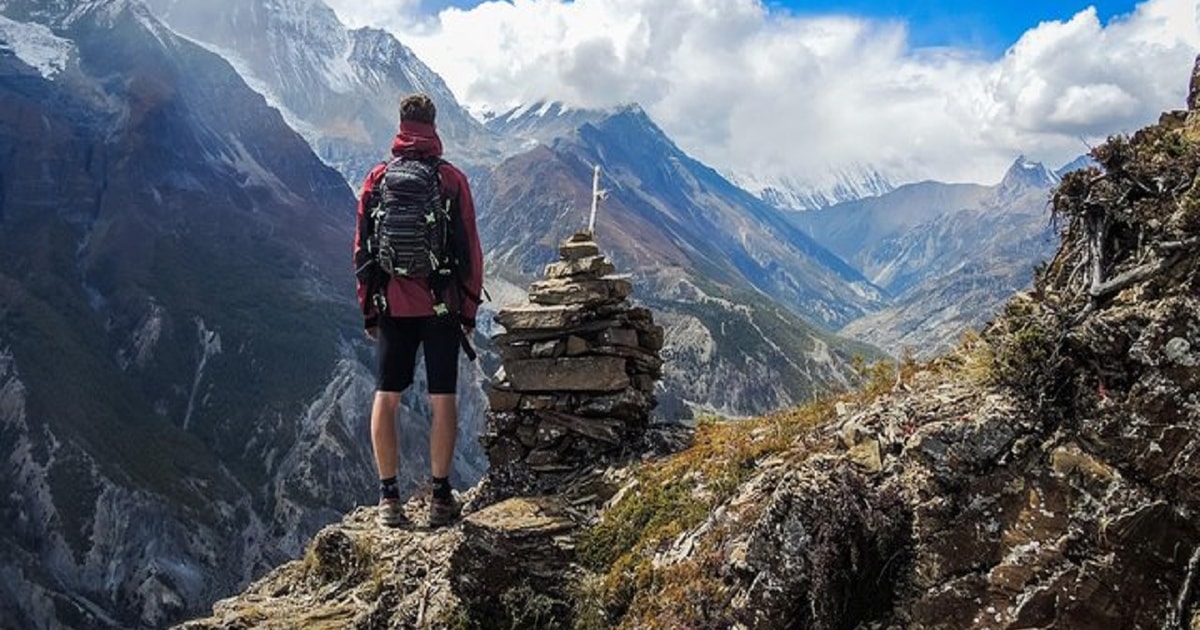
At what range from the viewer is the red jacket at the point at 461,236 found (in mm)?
10320

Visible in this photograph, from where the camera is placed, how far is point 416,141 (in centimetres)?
1042

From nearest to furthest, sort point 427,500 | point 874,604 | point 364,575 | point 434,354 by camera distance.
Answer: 1. point 874,604
2. point 364,575
3. point 434,354
4. point 427,500

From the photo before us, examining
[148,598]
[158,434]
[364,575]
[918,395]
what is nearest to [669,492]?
[918,395]

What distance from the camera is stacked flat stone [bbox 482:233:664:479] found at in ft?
37.6

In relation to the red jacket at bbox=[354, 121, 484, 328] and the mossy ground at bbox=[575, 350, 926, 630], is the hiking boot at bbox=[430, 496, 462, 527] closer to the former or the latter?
the red jacket at bbox=[354, 121, 484, 328]

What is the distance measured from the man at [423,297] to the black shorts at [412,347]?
0.01 metres

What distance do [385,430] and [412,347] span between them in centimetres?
106

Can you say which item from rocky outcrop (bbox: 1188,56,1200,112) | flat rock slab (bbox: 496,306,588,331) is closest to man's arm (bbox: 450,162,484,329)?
flat rock slab (bbox: 496,306,588,331)

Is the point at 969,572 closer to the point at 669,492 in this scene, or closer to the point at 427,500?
the point at 669,492

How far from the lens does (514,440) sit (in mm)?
11883

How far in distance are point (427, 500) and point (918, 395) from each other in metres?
6.84

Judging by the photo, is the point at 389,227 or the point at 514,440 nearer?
the point at 389,227

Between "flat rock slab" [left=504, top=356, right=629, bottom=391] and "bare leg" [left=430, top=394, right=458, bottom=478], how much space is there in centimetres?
149

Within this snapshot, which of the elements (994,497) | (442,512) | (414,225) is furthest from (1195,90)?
(442,512)
